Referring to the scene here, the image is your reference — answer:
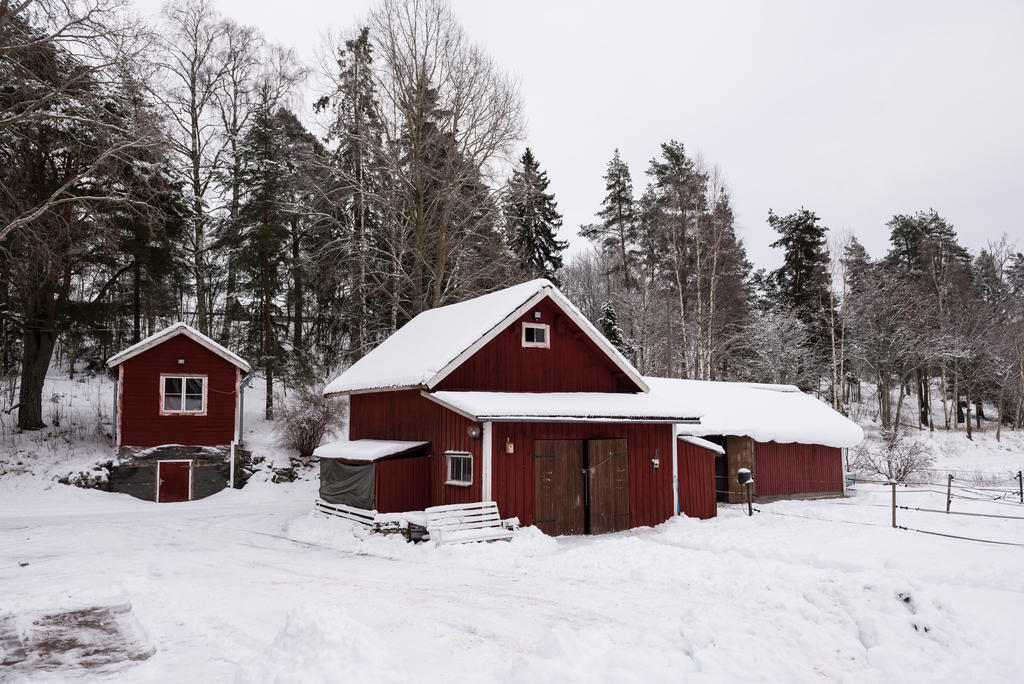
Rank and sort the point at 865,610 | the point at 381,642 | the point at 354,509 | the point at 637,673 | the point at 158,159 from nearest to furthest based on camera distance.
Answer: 1. the point at 637,673
2. the point at 381,642
3. the point at 865,610
4. the point at 354,509
5. the point at 158,159

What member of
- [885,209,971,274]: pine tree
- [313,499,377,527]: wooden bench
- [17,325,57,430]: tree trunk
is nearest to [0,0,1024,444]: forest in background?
[17,325,57,430]: tree trunk

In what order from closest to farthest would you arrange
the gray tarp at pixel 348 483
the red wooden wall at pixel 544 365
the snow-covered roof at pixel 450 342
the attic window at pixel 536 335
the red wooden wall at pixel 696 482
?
the snow-covered roof at pixel 450 342, the gray tarp at pixel 348 483, the red wooden wall at pixel 544 365, the attic window at pixel 536 335, the red wooden wall at pixel 696 482

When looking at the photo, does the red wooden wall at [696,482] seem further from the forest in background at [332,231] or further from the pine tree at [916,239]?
the pine tree at [916,239]

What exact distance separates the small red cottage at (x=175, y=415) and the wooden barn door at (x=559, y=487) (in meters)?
13.4

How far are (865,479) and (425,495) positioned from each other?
797 inches

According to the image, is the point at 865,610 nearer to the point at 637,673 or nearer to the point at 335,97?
the point at 637,673

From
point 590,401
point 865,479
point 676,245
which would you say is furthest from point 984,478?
point 590,401

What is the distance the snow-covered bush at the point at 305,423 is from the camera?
83.5ft

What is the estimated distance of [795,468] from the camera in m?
23.2

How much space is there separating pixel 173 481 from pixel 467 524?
538 inches

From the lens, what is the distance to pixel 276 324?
30109 millimetres

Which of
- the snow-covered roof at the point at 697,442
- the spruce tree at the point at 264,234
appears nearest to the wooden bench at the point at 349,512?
the snow-covered roof at the point at 697,442

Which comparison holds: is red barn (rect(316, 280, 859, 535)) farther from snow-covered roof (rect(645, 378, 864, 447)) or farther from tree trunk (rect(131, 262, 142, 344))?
tree trunk (rect(131, 262, 142, 344))

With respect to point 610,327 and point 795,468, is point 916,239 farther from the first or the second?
point 795,468
